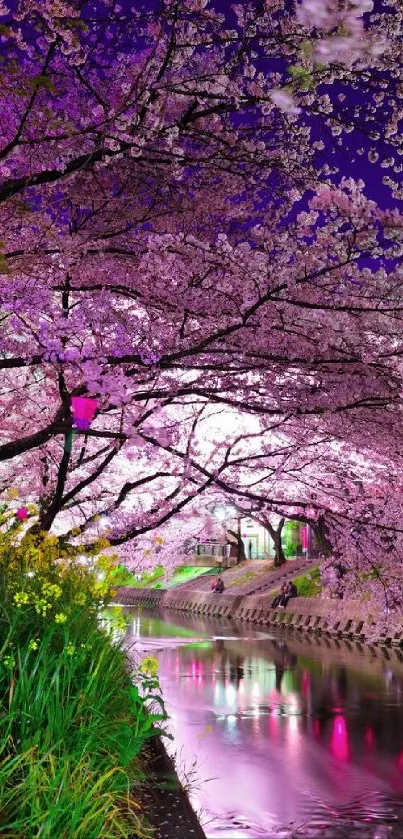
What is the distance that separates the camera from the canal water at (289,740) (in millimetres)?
8859

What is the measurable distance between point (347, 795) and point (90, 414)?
474cm

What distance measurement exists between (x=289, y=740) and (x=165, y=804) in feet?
24.0

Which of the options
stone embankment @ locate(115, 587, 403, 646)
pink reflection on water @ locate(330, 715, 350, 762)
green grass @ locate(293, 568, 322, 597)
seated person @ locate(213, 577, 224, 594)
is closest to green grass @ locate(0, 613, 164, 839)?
pink reflection on water @ locate(330, 715, 350, 762)

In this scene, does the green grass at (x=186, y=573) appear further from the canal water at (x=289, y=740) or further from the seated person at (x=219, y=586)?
the canal water at (x=289, y=740)

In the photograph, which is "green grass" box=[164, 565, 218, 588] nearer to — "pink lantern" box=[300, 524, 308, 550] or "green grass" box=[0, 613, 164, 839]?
"pink lantern" box=[300, 524, 308, 550]

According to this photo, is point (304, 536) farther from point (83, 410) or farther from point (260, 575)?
point (83, 410)

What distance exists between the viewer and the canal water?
29.1ft

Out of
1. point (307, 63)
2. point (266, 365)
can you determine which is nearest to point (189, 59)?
point (307, 63)

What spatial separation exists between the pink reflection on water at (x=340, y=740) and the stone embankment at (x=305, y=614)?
2933 millimetres

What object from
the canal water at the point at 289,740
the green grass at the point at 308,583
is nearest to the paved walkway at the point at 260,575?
the green grass at the point at 308,583

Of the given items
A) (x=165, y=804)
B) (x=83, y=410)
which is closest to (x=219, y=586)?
(x=83, y=410)

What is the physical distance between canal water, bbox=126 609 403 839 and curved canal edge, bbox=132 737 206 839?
805 mm

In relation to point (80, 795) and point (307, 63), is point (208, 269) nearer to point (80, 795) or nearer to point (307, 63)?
point (307, 63)

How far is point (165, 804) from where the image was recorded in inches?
257
